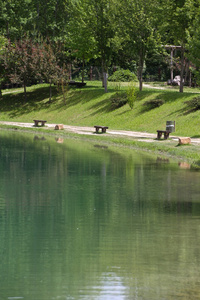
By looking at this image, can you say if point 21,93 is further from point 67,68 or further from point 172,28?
point 172,28

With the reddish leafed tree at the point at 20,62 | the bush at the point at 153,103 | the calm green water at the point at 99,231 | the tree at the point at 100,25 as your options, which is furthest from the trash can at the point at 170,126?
the reddish leafed tree at the point at 20,62

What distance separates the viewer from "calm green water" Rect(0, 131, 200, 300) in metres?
11.4

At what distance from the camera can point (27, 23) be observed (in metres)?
86.1

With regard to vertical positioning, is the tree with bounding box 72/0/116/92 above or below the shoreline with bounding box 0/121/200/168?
above

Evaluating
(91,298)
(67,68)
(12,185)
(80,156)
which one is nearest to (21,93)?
(67,68)

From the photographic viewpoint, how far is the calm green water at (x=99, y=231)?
37.4ft

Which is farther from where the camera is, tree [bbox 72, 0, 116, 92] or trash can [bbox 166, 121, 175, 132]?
tree [bbox 72, 0, 116, 92]

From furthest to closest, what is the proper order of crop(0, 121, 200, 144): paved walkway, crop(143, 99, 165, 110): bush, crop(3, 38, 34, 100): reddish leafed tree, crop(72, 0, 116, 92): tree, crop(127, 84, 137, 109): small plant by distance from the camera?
crop(3, 38, 34, 100): reddish leafed tree, crop(72, 0, 116, 92): tree, crop(127, 84, 137, 109): small plant, crop(143, 99, 165, 110): bush, crop(0, 121, 200, 144): paved walkway

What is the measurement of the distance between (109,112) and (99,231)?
4087 cm

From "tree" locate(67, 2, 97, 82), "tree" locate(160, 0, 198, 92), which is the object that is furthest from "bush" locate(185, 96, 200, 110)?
"tree" locate(67, 2, 97, 82)

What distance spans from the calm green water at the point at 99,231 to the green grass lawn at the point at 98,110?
17.7 metres

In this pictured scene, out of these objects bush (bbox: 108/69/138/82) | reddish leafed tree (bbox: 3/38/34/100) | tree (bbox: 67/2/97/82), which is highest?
tree (bbox: 67/2/97/82)

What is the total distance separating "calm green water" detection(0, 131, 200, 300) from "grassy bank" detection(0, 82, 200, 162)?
25.2ft

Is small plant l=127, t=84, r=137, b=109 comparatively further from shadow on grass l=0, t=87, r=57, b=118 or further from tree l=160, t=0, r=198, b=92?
shadow on grass l=0, t=87, r=57, b=118
